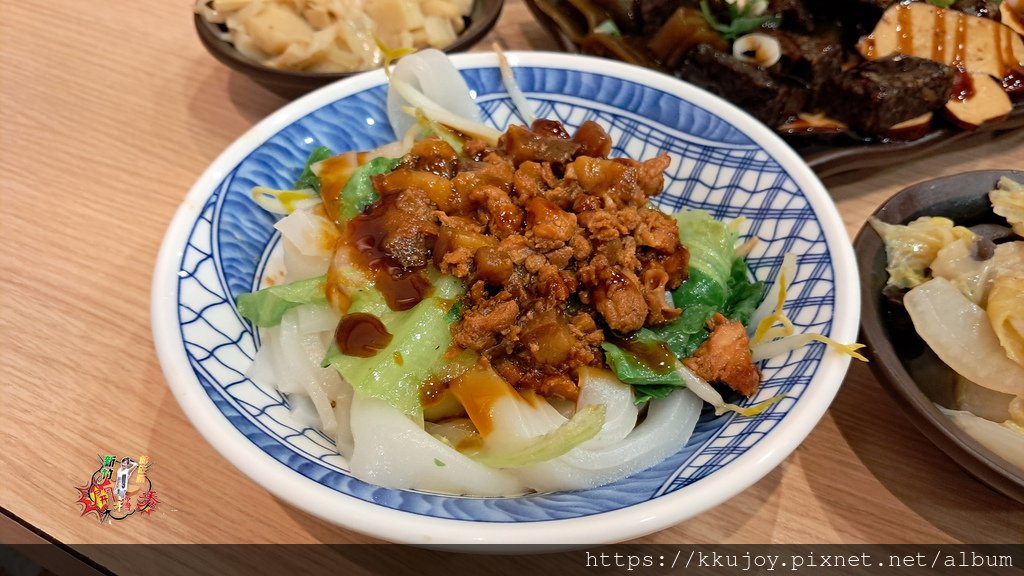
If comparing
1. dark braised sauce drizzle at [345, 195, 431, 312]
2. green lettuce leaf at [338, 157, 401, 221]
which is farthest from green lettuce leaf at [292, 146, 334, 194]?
dark braised sauce drizzle at [345, 195, 431, 312]

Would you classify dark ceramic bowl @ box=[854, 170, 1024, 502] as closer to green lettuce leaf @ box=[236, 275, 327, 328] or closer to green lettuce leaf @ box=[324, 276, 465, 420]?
green lettuce leaf @ box=[324, 276, 465, 420]

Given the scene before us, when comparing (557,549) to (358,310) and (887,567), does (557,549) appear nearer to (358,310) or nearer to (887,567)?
(358,310)

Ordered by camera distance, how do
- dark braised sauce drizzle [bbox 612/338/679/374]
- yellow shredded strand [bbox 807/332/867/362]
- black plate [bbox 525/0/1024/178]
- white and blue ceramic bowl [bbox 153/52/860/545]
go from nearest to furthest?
1. white and blue ceramic bowl [bbox 153/52/860/545]
2. yellow shredded strand [bbox 807/332/867/362]
3. dark braised sauce drizzle [bbox 612/338/679/374]
4. black plate [bbox 525/0/1024/178]

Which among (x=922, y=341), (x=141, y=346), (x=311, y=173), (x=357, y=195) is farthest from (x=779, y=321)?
(x=141, y=346)

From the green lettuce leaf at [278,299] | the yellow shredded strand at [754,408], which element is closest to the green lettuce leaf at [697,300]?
the yellow shredded strand at [754,408]

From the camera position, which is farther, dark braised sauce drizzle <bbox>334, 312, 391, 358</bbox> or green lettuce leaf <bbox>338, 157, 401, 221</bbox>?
green lettuce leaf <bbox>338, 157, 401, 221</bbox>

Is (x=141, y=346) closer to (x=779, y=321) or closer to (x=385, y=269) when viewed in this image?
(x=385, y=269)

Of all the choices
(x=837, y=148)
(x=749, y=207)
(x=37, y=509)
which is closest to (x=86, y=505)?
(x=37, y=509)
